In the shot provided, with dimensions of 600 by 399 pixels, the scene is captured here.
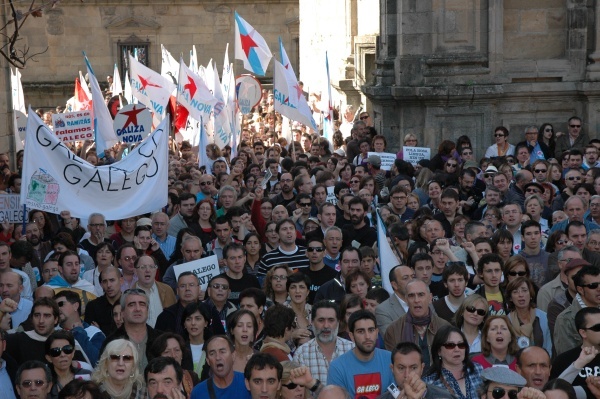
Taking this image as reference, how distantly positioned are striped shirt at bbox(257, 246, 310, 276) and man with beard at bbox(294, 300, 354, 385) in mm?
2978

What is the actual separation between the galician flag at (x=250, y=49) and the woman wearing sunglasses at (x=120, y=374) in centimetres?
1463

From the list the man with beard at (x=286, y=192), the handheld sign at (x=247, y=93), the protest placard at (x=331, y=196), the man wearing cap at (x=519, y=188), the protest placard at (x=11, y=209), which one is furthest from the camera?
the handheld sign at (x=247, y=93)

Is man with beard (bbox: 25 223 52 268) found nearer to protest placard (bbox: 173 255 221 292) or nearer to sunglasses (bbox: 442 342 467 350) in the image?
protest placard (bbox: 173 255 221 292)

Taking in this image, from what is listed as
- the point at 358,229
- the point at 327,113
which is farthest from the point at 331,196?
the point at 327,113

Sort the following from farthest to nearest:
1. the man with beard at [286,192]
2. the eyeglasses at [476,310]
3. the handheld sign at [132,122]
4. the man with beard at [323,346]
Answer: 1. the handheld sign at [132,122]
2. the man with beard at [286,192]
3. the eyeglasses at [476,310]
4. the man with beard at [323,346]

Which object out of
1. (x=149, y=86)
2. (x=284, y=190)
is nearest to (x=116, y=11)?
(x=149, y=86)

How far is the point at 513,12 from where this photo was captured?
71.5ft

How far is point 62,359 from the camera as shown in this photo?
891 centimetres

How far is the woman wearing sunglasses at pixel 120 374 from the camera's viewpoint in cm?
860

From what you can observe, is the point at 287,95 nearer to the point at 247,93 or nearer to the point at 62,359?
the point at 247,93

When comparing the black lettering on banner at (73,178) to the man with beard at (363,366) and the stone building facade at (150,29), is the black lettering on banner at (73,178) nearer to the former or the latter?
the man with beard at (363,366)

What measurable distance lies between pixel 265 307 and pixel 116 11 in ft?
112

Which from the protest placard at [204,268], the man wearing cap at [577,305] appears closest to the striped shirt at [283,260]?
the protest placard at [204,268]

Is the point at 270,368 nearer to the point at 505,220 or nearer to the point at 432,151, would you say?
the point at 505,220
